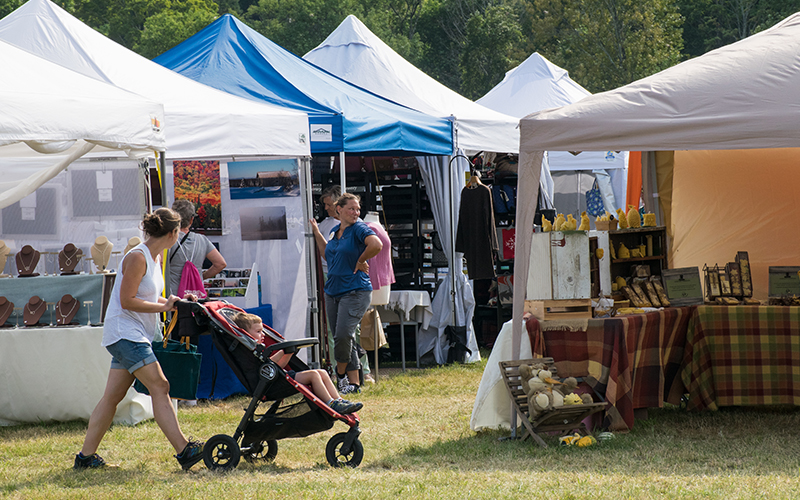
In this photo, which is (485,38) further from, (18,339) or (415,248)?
(18,339)

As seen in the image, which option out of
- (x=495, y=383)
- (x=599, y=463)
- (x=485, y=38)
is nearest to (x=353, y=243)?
(x=495, y=383)

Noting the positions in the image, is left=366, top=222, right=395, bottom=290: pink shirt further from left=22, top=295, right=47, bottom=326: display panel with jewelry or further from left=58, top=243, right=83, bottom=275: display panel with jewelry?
left=22, top=295, right=47, bottom=326: display panel with jewelry

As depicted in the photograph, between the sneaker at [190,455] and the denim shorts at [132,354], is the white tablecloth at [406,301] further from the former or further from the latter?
the denim shorts at [132,354]

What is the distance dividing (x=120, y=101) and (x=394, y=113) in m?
3.38

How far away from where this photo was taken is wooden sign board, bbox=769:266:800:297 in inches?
229

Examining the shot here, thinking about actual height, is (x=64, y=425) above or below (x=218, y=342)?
below

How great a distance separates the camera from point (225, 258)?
7.35 m

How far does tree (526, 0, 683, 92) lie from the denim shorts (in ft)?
70.9

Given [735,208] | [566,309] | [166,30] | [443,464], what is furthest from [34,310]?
[166,30]

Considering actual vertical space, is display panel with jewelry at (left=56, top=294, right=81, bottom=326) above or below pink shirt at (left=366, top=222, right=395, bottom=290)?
below

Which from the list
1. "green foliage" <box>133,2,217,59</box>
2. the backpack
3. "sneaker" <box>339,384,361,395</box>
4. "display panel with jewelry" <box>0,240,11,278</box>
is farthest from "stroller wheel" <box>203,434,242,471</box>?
"green foliage" <box>133,2,217,59</box>

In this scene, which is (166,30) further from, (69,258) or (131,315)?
(131,315)

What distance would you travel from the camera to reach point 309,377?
463 cm

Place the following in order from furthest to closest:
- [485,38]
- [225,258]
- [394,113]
→ [485,38]
[394,113]
[225,258]
